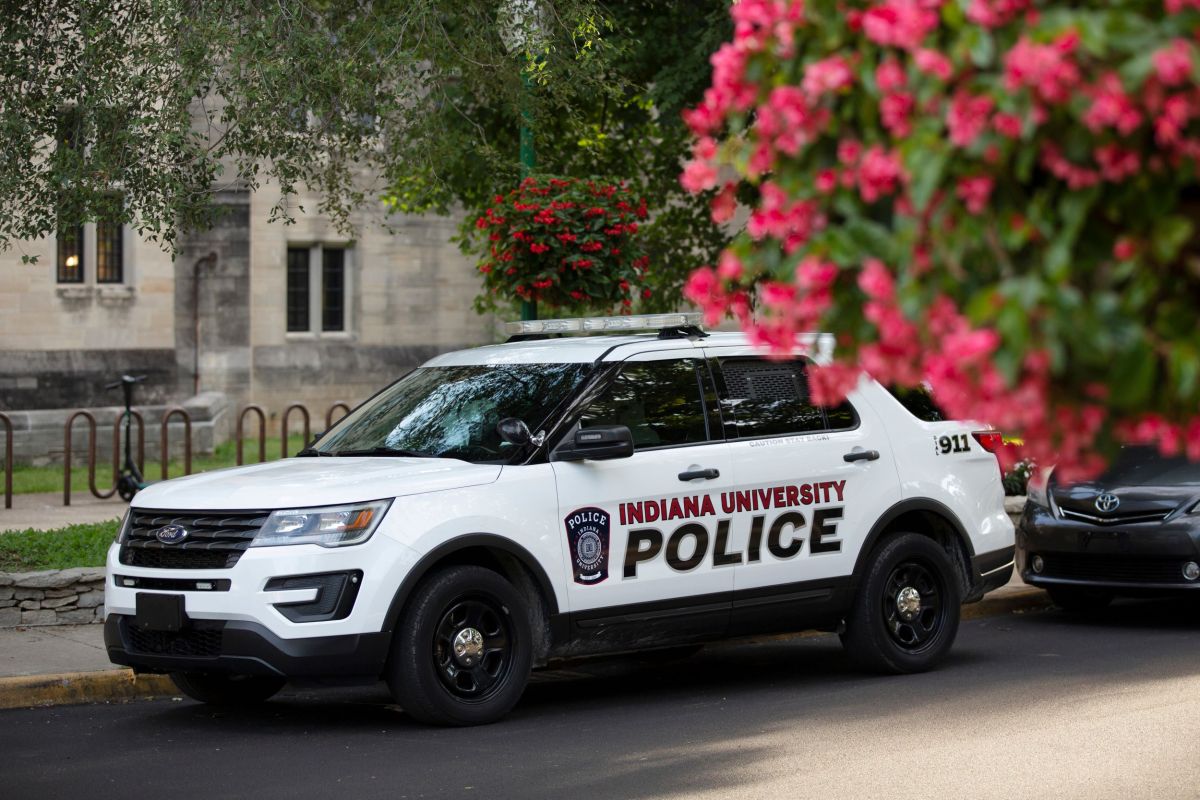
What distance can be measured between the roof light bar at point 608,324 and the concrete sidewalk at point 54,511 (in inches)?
282

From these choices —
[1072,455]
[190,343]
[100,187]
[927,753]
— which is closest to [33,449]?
[190,343]

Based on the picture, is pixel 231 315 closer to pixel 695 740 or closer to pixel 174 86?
pixel 174 86

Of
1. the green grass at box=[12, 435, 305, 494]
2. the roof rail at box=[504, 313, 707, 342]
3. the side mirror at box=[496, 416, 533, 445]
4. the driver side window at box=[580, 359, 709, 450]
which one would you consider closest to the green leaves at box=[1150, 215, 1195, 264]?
the side mirror at box=[496, 416, 533, 445]

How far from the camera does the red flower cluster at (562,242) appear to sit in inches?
511

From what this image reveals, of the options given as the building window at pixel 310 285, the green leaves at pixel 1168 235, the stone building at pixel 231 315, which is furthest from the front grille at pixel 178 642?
the building window at pixel 310 285

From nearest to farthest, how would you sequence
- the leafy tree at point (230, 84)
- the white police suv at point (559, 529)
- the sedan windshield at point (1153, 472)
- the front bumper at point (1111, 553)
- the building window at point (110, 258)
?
the white police suv at point (559, 529) → the front bumper at point (1111, 553) → the leafy tree at point (230, 84) → the sedan windshield at point (1153, 472) → the building window at point (110, 258)

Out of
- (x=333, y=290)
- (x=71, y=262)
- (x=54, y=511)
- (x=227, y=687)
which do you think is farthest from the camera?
(x=333, y=290)

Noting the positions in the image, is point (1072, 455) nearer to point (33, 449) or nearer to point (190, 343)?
point (33, 449)

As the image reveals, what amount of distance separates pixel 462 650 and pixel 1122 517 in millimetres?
5978

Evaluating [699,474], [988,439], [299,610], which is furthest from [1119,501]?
[299,610]

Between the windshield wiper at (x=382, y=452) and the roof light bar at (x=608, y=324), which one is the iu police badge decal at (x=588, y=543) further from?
the roof light bar at (x=608, y=324)

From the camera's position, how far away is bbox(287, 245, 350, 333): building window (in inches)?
1396

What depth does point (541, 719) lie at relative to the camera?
8.95 meters

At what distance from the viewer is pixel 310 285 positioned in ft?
117
